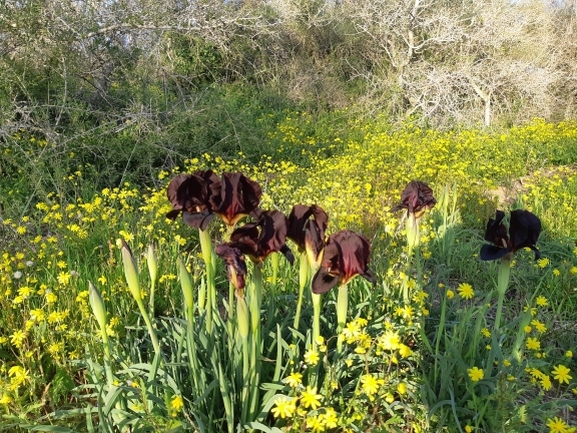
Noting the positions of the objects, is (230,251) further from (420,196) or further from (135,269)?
(420,196)

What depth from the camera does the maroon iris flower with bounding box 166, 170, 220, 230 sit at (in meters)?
1.44


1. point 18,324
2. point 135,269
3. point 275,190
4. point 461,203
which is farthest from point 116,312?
point 461,203

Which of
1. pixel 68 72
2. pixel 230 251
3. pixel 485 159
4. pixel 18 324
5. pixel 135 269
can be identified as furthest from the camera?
pixel 485 159

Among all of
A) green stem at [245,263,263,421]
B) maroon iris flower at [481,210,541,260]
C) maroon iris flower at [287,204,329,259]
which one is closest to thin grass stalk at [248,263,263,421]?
green stem at [245,263,263,421]

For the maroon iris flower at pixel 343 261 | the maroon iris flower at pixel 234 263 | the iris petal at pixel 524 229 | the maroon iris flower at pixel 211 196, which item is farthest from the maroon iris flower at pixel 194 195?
the iris petal at pixel 524 229

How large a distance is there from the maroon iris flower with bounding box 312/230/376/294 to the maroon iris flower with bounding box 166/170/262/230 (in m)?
0.30

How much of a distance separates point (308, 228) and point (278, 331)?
479 mm

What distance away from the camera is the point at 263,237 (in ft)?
4.44

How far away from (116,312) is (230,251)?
1.31 metres

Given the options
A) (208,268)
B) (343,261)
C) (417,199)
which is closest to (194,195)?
(208,268)

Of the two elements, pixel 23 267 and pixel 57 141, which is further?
pixel 57 141

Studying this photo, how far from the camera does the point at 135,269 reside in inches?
58.4

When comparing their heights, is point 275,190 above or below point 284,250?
below

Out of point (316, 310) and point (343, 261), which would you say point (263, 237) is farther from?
point (316, 310)
